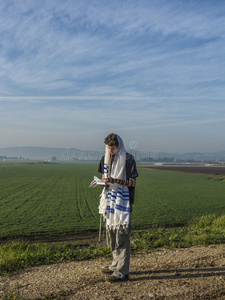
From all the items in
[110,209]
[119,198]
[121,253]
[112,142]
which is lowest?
[121,253]

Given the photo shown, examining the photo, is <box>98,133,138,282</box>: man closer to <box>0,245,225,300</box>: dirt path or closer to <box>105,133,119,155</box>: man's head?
<box>105,133,119,155</box>: man's head

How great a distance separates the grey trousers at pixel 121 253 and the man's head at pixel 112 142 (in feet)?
4.24

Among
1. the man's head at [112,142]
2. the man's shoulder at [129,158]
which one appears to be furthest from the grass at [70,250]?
the man's head at [112,142]

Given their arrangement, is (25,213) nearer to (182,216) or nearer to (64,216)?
(64,216)

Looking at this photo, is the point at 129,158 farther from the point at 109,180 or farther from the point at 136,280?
the point at 136,280

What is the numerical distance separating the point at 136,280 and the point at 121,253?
48 cm

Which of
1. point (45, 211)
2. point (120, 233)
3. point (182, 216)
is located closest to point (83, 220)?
point (45, 211)

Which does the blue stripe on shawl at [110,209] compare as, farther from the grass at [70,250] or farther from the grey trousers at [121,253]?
the grass at [70,250]

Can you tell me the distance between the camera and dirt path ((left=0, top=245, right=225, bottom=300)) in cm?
414

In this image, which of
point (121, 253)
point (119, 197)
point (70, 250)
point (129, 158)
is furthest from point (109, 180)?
point (70, 250)

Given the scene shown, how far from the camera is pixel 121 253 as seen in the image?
4.69 meters

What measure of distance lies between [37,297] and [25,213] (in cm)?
1166

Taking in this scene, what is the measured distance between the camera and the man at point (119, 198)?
4.63 m

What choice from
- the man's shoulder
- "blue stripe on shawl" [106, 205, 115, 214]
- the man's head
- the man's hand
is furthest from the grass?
the man's head
